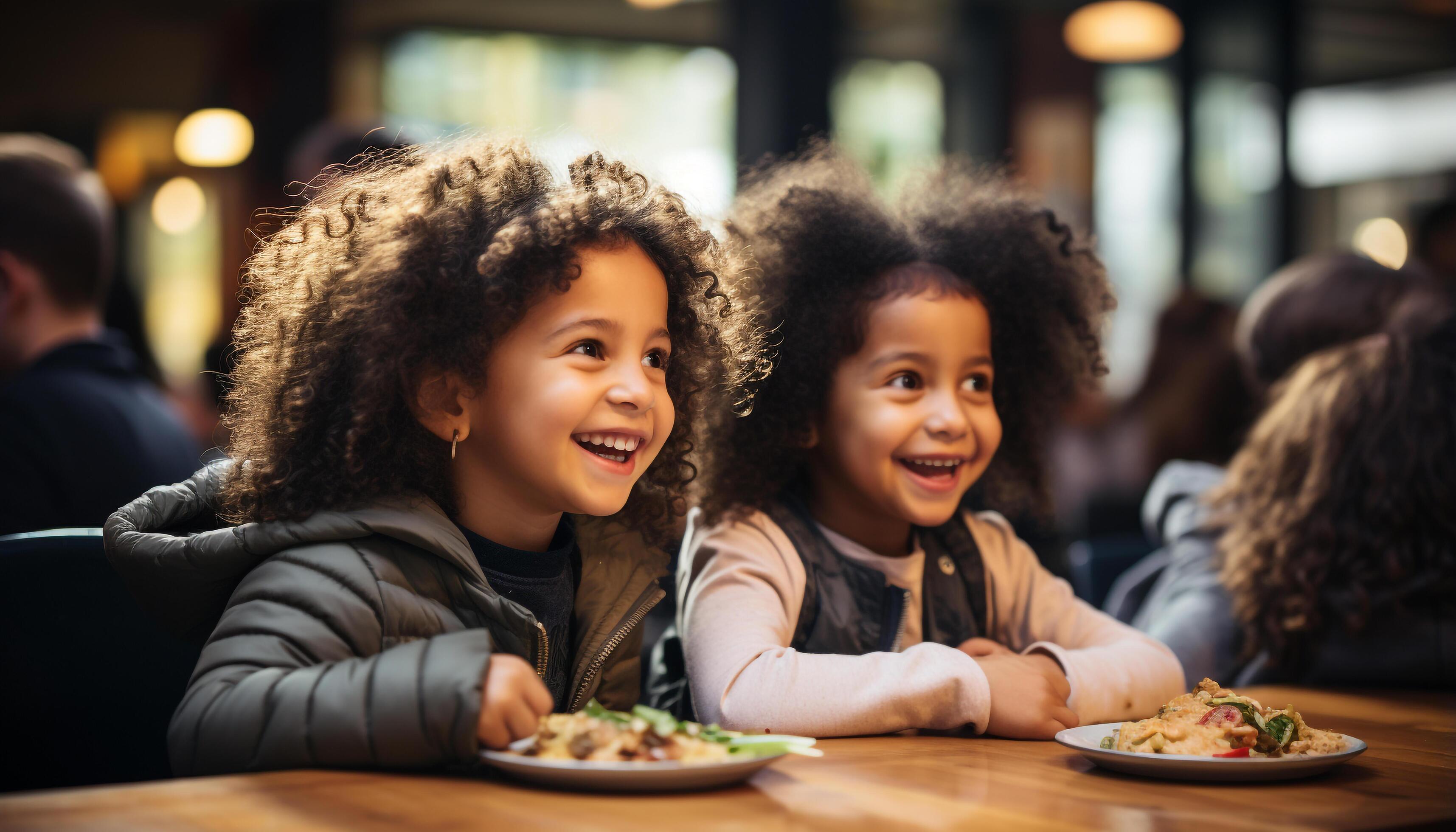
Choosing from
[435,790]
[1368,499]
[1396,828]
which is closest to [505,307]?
[435,790]

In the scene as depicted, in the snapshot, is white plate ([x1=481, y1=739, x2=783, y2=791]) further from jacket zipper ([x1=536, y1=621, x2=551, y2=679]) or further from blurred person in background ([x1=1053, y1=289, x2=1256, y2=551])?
blurred person in background ([x1=1053, y1=289, x2=1256, y2=551])

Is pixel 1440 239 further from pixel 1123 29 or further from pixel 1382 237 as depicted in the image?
pixel 1382 237

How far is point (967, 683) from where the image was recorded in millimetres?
1488

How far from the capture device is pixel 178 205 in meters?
7.64

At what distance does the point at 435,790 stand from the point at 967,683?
667 millimetres

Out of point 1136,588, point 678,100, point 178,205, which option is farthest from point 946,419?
point 178,205

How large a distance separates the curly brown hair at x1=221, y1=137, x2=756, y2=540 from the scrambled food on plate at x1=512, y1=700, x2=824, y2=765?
1.38 feet

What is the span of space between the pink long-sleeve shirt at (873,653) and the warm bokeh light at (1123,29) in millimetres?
5089

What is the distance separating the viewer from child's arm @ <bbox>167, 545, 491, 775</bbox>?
3.69 ft

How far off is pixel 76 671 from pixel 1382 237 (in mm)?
8941

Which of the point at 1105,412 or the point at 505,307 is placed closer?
the point at 505,307

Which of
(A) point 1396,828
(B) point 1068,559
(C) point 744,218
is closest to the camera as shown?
(A) point 1396,828

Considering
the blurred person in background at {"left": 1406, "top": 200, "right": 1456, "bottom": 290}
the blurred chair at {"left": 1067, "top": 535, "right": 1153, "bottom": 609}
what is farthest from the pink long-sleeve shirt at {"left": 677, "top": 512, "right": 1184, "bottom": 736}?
the blurred person in background at {"left": 1406, "top": 200, "right": 1456, "bottom": 290}

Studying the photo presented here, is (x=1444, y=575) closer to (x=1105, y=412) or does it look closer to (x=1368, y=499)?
(x=1368, y=499)
